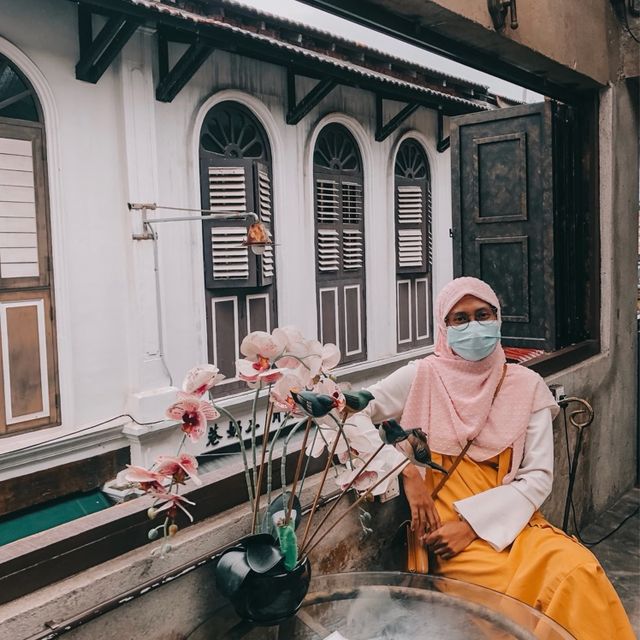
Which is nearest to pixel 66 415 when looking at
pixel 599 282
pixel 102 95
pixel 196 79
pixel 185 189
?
pixel 185 189

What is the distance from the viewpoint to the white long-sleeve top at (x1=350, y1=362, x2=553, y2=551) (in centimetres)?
188

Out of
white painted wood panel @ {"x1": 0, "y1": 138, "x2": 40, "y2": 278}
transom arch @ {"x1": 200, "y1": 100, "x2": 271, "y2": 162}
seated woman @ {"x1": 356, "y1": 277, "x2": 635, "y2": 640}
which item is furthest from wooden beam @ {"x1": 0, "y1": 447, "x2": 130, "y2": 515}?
seated woman @ {"x1": 356, "y1": 277, "x2": 635, "y2": 640}

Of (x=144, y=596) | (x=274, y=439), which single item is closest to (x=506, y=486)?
(x=274, y=439)

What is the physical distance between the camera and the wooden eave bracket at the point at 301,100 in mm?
6695

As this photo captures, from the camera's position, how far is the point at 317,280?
25.5ft

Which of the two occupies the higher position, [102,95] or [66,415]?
[102,95]

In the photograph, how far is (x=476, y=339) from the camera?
207 cm

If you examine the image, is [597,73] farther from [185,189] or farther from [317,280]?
[317,280]

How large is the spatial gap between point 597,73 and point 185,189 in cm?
385

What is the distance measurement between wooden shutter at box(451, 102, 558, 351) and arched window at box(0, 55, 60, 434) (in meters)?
3.33

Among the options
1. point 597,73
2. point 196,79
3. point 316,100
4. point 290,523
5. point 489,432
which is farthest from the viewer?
point 316,100

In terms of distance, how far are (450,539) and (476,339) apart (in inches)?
24.8

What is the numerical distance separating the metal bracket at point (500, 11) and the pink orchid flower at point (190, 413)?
2.28m

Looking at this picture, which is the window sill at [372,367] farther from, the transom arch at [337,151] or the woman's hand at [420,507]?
the woman's hand at [420,507]
